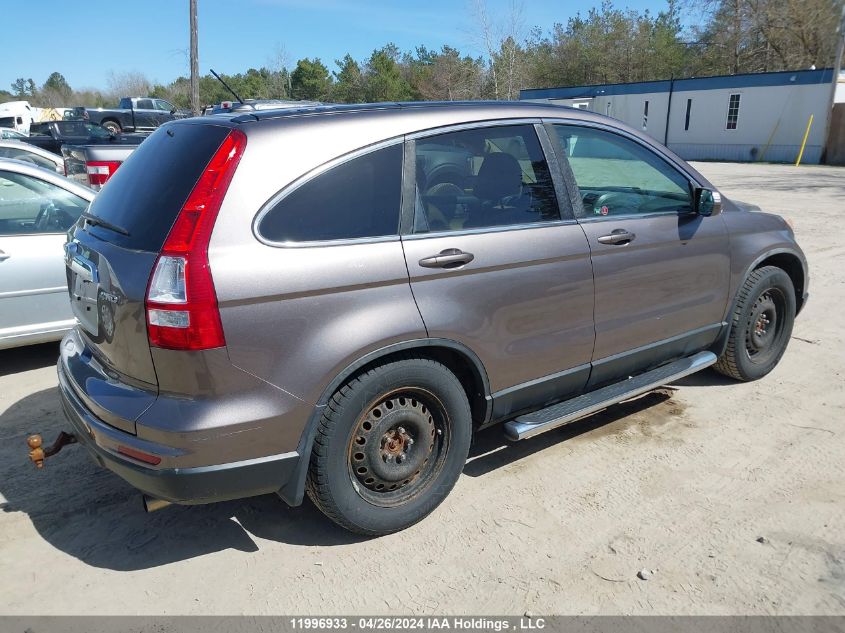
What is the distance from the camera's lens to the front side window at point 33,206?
16.4 ft

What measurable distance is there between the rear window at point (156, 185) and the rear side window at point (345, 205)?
360 millimetres

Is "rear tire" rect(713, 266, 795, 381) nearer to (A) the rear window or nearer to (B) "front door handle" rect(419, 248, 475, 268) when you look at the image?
(B) "front door handle" rect(419, 248, 475, 268)

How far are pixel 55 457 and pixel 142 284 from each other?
1.94 meters

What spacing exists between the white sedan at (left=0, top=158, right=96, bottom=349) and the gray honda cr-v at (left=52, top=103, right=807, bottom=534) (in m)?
1.92

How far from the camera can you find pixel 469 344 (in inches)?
120

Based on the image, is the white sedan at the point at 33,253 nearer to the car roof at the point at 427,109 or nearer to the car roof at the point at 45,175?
the car roof at the point at 45,175

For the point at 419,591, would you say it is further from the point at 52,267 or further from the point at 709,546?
the point at 52,267

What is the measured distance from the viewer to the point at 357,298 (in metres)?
2.70

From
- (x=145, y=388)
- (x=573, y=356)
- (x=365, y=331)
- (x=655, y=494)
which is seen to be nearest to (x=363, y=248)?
(x=365, y=331)

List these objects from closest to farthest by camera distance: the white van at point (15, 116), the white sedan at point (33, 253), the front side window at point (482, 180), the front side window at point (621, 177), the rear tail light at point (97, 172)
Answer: the front side window at point (482, 180)
the front side window at point (621, 177)
the white sedan at point (33, 253)
the rear tail light at point (97, 172)
the white van at point (15, 116)

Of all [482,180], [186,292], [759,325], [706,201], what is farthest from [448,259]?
[759,325]

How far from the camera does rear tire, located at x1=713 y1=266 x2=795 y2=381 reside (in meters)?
4.46

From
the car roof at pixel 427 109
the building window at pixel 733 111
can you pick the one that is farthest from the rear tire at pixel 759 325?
the building window at pixel 733 111

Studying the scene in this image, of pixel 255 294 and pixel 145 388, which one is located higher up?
pixel 255 294
